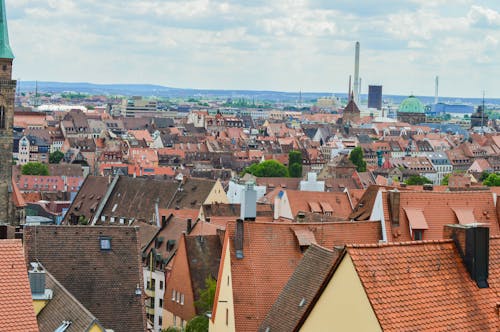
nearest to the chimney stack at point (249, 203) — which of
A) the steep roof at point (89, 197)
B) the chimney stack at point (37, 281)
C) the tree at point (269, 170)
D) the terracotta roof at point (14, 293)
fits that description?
the chimney stack at point (37, 281)

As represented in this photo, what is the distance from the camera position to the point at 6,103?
299 ft

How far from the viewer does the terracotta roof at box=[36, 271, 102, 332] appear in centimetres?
2916

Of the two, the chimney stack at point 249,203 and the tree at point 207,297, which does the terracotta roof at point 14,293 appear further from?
the tree at point 207,297

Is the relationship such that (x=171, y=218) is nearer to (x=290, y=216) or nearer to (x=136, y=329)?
(x=290, y=216)

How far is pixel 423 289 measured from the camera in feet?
69.4

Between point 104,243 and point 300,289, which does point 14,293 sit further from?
point 104,243

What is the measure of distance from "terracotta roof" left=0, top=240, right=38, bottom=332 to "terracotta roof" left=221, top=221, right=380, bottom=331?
696 inches

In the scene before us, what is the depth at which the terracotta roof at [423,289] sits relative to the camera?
2041 centimetres

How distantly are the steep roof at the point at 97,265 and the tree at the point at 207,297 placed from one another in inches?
222

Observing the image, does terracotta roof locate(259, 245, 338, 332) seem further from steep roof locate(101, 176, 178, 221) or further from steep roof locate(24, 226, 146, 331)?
steep roof locate(101, 176, 178, 221)

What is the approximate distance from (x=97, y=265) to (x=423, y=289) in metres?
23.6

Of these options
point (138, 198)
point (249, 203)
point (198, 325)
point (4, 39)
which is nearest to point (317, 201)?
point (138, 198)

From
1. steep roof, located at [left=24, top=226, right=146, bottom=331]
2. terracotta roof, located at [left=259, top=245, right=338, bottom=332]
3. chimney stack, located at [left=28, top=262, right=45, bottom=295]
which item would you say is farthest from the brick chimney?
steep roof, located at [left=24, top=226, right=146, bottom=331]

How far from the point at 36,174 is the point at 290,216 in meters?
108
